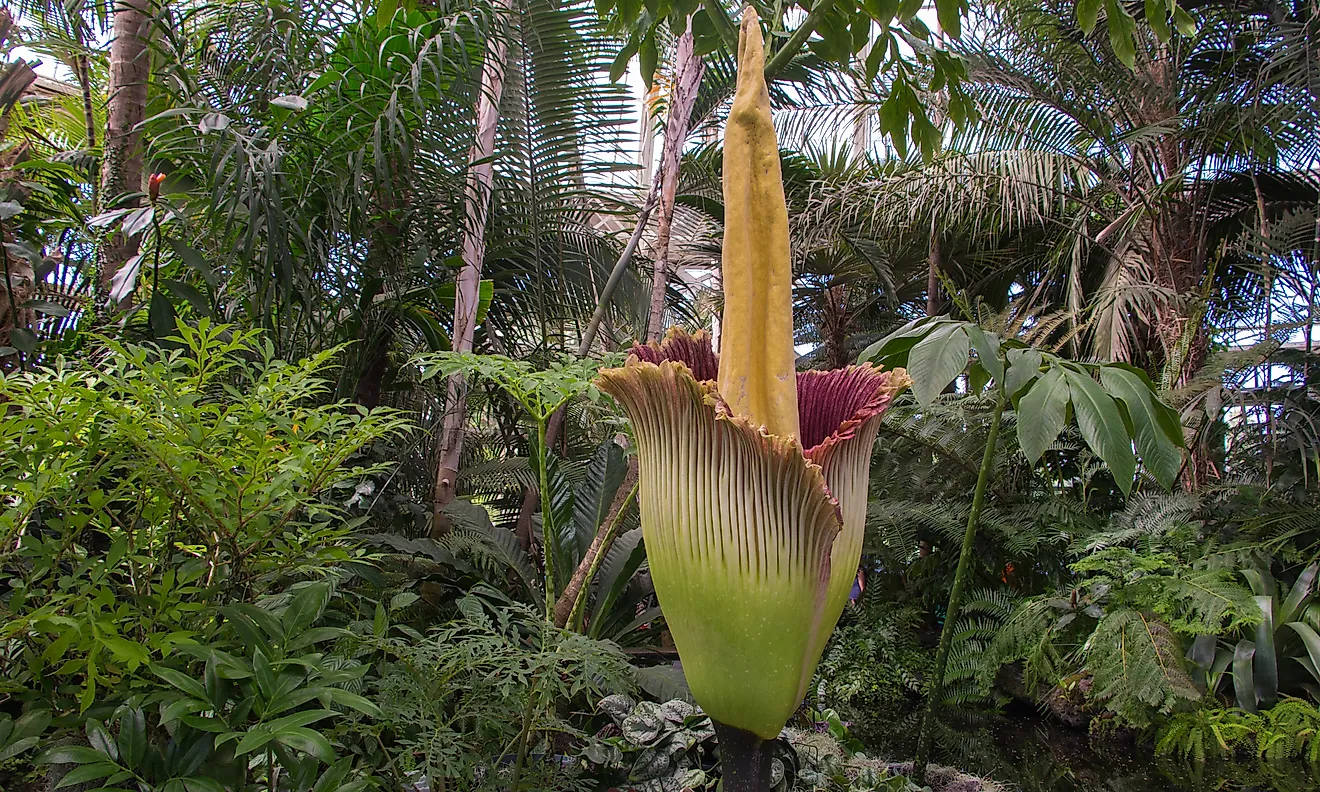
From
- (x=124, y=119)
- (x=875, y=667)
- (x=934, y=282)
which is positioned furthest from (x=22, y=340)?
(x=934, y=282)

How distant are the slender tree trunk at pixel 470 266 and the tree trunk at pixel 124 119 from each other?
753 mm

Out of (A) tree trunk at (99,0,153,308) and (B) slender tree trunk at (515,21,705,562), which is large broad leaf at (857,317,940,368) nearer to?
(B) slender tree trunk at (515,21,705,562)

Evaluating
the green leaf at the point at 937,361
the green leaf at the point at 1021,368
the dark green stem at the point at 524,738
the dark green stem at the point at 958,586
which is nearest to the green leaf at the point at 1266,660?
the dark green stem at the point at 958,586

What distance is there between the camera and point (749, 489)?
0.48m

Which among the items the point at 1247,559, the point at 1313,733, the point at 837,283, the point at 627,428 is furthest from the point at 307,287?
the point at 837,283

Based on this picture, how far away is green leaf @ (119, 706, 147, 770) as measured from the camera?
0.70 m

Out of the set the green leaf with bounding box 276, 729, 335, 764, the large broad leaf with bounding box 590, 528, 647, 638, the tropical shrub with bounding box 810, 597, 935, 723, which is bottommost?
the tropical shrub with bounding box 810, 597, 935, 723

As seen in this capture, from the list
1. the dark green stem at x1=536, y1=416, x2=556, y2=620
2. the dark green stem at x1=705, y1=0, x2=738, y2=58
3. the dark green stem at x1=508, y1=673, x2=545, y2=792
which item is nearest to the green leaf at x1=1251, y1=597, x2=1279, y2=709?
the dark green stem at x1=536, y1=416, x2=556, y2=620

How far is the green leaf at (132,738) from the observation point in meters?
0.70

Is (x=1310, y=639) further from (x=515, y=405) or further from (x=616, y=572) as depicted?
(x=515, y=405)

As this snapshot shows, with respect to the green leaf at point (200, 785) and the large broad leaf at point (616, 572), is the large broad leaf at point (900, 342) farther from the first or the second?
the large broad leaf at point (616, 572)

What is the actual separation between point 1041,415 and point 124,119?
1.71 meters

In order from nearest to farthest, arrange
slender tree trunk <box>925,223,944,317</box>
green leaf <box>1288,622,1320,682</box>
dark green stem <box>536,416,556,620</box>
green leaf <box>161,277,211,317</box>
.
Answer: green leaf <box>161,277,211,317</box> < dark green stem <box>536,416,556,620</box> < green leaf <box>1288,622,1320,682</box> < slender tree trunk <box>925,223,944,317</box>

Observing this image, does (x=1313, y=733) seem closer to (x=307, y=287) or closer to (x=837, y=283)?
(x=307, y=287)
